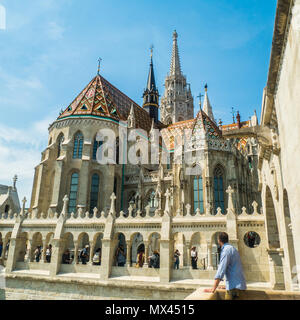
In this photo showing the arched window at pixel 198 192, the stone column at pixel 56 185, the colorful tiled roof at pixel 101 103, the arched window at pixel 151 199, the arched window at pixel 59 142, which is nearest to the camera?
the arched window at pixel 198 192

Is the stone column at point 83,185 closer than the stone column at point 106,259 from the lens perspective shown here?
No

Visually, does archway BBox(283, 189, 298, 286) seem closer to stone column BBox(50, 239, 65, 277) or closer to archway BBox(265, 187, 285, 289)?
archway BBox(265, 187, 285, 289)

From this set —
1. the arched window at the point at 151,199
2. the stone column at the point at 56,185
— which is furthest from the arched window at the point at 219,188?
the stone column at the point at 56,185

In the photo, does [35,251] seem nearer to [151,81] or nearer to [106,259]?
[106,259]

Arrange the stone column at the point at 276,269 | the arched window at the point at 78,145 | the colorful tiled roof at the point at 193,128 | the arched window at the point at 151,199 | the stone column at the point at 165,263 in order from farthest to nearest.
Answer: the arched window at the point at 78,145, the arched window at the point at 151,199, the colorful tiled roof at the point at 193,128, the stone column at the point at 165,263, the stone column at the point at 276,269

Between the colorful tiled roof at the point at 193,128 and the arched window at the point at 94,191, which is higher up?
the colorful tiled roof at the point at 193,128

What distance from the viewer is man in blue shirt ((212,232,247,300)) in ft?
14.2

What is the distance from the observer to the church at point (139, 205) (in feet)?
41.0

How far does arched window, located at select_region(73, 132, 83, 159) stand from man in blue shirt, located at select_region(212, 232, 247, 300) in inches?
924

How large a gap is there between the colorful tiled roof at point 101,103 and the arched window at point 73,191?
655 centimetres

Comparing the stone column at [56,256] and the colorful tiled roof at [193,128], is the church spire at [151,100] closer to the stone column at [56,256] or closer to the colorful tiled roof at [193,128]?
the colorful tiled roof at [193,128]

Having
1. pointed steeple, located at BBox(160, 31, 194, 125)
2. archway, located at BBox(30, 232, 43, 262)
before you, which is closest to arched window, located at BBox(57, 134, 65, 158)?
archway, located at BBox(30, 232, 43, 262)
